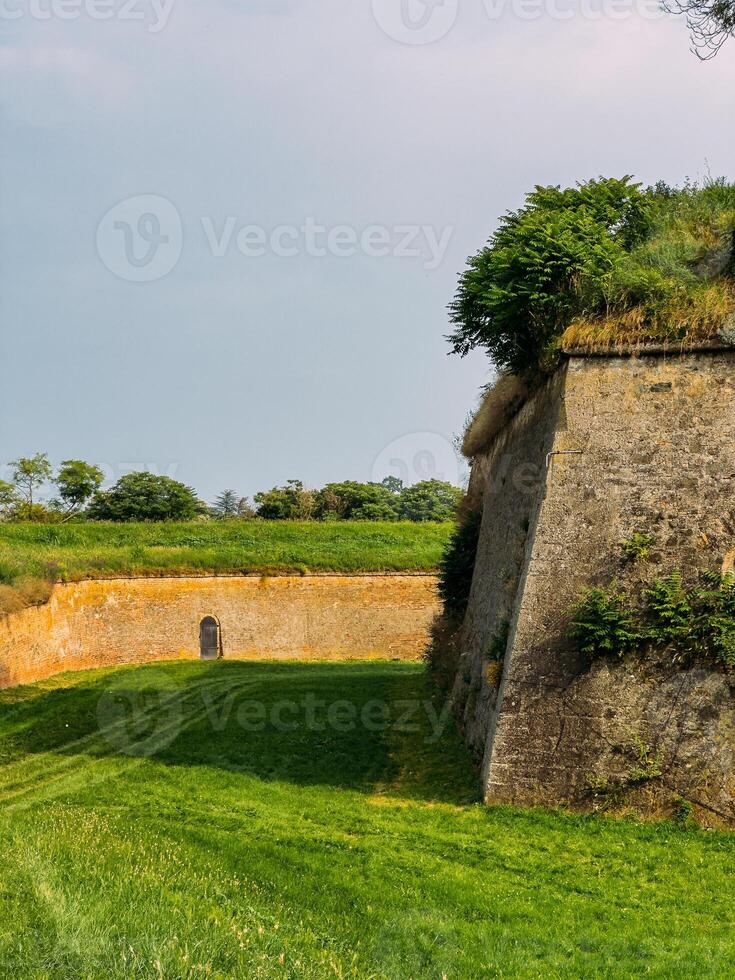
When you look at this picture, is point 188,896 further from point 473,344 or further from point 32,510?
point 32,510

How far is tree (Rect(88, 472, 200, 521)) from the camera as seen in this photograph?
5266 cm

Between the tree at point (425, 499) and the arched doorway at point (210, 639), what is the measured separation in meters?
26.0

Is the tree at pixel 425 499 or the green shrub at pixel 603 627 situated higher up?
the tree at pixel 425 499

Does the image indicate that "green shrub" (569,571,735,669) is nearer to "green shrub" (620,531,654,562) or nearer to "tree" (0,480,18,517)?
"green shrub" (620,531,654,562)

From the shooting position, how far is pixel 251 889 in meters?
9.55

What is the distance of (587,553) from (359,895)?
5087mm

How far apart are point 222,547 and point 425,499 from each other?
28.3 m

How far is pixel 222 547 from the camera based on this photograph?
1486 inches

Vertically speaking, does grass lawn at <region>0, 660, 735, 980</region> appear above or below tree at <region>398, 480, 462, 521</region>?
below

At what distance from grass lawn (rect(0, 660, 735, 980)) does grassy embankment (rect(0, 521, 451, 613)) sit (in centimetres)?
1748

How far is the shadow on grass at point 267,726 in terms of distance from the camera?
47.4 ft

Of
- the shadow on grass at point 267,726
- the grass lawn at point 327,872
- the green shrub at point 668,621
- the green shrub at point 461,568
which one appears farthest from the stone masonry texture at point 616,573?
the green shrub at point 461,568

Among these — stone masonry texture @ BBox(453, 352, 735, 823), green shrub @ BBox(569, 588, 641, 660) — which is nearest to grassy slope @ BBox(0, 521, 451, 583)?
stone masonry texture @ BBox(453, 352, 735, 823)

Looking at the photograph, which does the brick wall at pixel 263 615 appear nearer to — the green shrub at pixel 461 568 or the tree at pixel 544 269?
the green shrub at pixel 461 568
